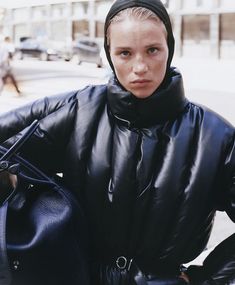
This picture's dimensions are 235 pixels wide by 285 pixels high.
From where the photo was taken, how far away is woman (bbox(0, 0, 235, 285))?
1391 millimetres

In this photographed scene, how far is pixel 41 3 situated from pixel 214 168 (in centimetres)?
4438

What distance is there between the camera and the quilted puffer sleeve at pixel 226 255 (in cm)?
141

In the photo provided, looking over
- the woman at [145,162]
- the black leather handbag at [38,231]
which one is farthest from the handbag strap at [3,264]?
the woman at [145,162]

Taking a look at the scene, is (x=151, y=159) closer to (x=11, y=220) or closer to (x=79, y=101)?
(x=79, y=101)

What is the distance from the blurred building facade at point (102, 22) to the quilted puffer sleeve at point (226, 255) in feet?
78.3

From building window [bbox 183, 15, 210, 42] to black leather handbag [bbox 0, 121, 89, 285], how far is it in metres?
30.9

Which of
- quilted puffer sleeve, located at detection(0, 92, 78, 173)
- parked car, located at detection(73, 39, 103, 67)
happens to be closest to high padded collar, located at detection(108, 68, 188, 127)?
quilted puffer sleeve, located at detection(0, 92, 78, 173)

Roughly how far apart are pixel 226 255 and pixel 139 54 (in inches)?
23.3

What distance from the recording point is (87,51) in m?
26.6

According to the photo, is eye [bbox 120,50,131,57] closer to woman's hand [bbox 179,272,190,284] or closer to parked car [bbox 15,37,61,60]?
woman's hand [bbox 179,272,190,284]

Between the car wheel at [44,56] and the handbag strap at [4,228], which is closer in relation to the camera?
the handbag strap at [4,228]

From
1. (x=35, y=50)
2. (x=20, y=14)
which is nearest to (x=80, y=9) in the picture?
(x=35, y=50)

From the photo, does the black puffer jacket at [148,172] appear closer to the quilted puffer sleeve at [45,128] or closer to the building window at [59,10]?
→ the quilted puffer sleeve at [45,128]

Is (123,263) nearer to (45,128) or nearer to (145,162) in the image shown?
(145,162)
